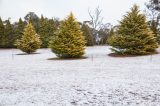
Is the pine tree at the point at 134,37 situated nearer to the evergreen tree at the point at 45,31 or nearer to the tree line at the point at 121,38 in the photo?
the tree line at the point at 121,38

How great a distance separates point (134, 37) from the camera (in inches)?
1276

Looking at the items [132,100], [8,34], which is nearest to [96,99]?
[132,100]

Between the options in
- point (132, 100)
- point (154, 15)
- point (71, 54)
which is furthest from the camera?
point (154, 15)

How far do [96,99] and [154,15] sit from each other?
53.7 metres

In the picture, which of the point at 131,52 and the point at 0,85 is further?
the point at 131,52

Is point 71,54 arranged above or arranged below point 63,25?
below

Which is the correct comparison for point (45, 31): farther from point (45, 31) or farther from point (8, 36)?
point (8, 36)

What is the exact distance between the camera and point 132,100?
9766 mm

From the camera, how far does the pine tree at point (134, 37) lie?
32094 mm

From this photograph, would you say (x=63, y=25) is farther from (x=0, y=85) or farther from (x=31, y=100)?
(x=31, y=100)

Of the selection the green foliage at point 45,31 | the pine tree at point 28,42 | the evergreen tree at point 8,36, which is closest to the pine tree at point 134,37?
the pine tree at point 28,42

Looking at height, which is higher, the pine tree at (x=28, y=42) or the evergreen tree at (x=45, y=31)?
the evergreen tree at (x=45, y=31)

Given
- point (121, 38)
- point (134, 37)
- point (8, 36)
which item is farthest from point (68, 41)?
point (8, 36)

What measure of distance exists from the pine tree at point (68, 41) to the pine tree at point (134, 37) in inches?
167
